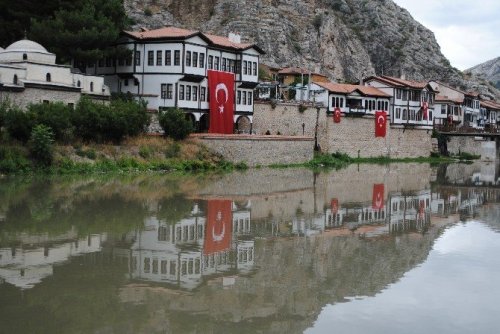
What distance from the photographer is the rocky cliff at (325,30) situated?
290 ft


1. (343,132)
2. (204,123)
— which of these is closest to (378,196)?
(204,123)

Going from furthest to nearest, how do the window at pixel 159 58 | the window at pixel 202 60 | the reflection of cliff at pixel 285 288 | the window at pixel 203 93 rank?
1. the window at pixel 203 93
2. the window at pixel 202 60
3. the window at pixel 159 58
4. the reflection of cliff at pixel 285 288

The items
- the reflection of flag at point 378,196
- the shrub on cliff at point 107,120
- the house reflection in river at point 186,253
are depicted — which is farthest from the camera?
the shrub on cliff at point 107,120

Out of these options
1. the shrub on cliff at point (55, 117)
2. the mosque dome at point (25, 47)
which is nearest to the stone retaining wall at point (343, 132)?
the mosque dome at point (25, 47)

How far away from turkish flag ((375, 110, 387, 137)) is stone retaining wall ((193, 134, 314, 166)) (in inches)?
601

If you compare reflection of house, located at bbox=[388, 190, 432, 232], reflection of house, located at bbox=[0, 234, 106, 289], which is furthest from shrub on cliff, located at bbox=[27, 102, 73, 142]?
reflection of house, located at bbox=[0, 234, 106, 289]

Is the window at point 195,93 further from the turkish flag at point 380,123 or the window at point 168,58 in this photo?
the turkish flag at point 380,123

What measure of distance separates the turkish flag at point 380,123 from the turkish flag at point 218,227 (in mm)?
46933

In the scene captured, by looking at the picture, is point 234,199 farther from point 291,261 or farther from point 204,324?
point 204,324

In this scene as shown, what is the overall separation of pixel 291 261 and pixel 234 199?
1309 cm

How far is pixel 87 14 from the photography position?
50.2 meters

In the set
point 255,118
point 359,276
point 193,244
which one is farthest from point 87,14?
point 359,276

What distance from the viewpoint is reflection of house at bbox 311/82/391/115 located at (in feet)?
225

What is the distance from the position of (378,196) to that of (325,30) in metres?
66.2
